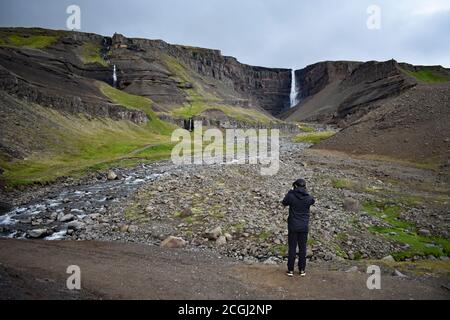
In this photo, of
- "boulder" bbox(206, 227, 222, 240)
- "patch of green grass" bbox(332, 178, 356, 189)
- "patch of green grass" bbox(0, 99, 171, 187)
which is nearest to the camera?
"boulder" bbox(206, 227, 222, 240)

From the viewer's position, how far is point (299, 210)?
1270 centimetres

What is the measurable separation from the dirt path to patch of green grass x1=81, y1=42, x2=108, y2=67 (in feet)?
506

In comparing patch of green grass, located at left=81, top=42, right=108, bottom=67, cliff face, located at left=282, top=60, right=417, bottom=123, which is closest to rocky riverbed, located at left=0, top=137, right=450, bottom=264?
cliff face, located at left=282, top=60, right=417, bottom=123

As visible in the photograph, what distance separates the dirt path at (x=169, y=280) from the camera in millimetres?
10703

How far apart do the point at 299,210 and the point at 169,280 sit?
5067 millimetres

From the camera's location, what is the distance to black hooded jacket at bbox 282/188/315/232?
41.4ft

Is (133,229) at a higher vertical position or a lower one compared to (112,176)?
lower

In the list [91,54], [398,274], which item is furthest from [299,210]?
[91,54]

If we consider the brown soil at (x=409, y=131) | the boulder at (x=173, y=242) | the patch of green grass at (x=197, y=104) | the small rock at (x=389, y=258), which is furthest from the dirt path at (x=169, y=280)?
the patch of green grass at (x=197, y=104)

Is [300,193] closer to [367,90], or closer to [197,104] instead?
[197,104]

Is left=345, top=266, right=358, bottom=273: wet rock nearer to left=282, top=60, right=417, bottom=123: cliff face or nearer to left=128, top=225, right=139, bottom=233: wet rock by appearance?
left=128, top=225, right=139, bottom=233: wet rock

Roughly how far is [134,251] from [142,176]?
81.1ft

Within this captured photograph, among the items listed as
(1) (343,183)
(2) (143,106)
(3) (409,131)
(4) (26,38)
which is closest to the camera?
(1) (343,183)
